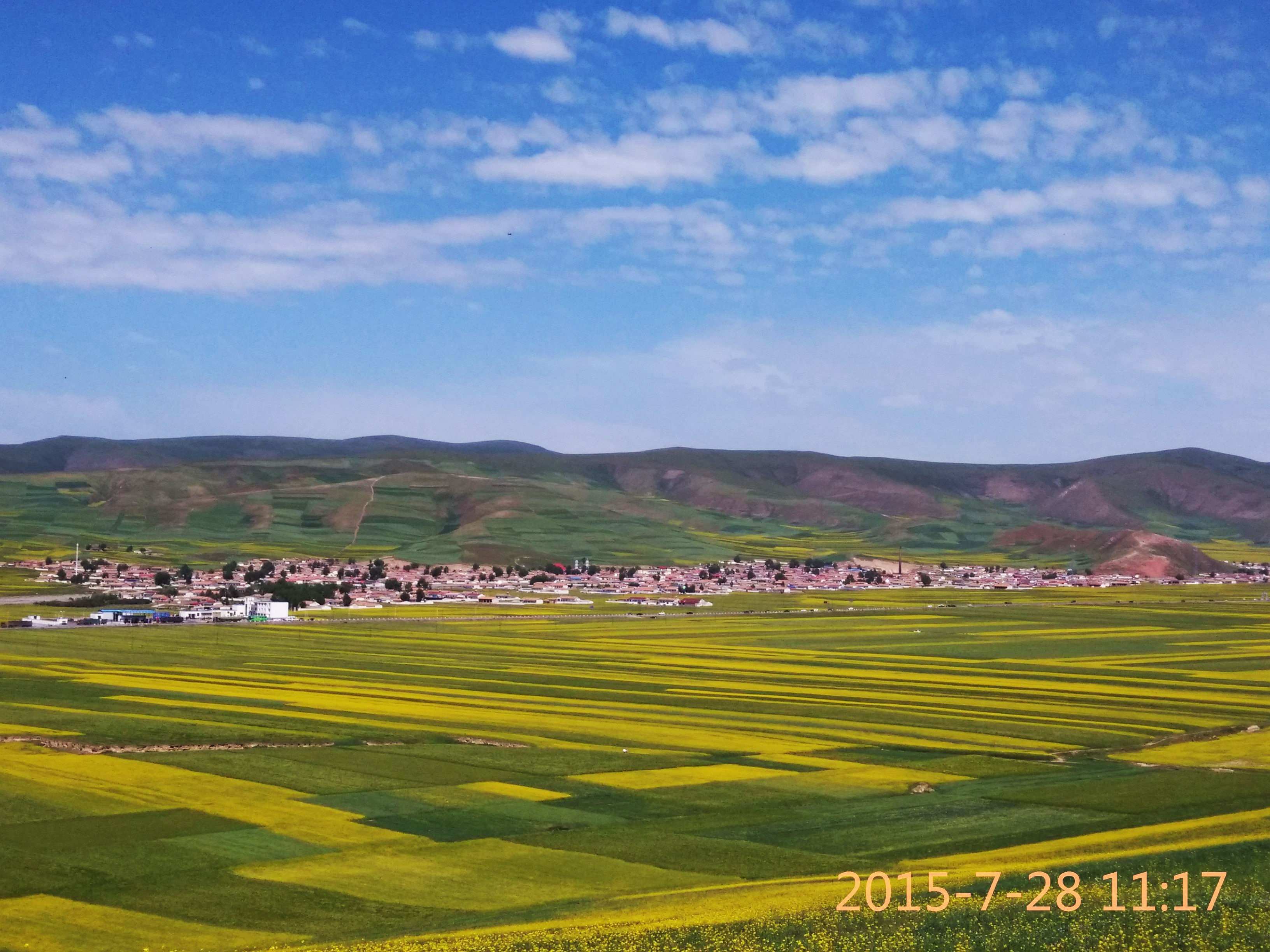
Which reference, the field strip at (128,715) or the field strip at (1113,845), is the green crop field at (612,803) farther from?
the field strip at (128,715)

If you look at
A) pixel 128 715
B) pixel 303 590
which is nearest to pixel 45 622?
pixel 303 590

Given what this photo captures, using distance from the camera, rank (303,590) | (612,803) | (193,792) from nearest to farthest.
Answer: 1. (612,803)
2. (193,792)
3. (303,590)

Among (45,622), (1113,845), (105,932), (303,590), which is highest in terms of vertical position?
(1113,845)

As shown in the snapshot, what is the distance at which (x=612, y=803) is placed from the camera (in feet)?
124

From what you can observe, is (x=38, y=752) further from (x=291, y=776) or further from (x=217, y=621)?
(x=217, y=621)

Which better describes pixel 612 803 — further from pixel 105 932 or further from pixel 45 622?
pixel 45 622

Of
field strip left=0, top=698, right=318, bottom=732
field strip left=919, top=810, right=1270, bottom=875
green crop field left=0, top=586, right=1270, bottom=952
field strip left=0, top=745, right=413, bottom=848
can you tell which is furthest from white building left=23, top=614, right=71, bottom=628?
field strip left=919, top=810, right=1270, bottom=875

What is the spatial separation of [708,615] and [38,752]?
92.8m

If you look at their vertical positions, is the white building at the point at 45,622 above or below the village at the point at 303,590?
below

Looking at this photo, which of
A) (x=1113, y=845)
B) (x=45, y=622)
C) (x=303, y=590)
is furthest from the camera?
(x=303, y=590)

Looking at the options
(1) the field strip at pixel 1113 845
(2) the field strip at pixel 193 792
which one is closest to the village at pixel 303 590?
(2) the field strip at pixel 193 792

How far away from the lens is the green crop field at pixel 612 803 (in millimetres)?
25125

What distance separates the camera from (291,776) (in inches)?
1618

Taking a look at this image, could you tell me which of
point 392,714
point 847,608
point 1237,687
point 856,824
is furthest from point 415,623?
point 856,824
